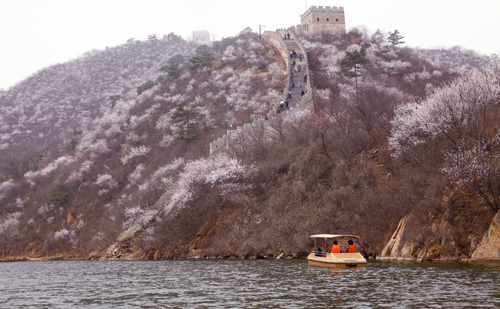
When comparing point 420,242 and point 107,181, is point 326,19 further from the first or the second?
point 420,242

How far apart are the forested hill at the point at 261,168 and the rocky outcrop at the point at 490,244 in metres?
1.35

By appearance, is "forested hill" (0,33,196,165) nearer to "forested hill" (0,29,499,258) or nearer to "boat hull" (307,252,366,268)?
"forested hill" (0,29,499,258)

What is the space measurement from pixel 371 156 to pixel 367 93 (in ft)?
70.2

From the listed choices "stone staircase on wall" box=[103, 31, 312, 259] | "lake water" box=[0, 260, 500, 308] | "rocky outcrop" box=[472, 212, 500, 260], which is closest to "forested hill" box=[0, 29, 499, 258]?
"rocky outcrop" box=[472, 212, 500, 260]

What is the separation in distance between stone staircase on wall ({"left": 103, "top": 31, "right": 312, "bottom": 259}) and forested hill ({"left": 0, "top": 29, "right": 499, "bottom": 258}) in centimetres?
156

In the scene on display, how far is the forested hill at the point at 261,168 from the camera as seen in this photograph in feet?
117

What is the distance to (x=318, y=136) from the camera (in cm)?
5000

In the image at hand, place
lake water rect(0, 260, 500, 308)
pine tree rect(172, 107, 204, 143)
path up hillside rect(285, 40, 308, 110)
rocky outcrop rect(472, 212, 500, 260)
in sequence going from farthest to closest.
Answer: pine tree rect(172, 107, 204, 143)
path up hillside rect(285, 40, 308, 110)
rocky outcrop rect(472, 212, 500, 260)
lake water rect(0, 260, 500, 308)

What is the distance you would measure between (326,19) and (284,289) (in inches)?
3544

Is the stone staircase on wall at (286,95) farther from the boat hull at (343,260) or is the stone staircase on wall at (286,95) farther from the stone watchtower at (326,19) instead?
the boat hull at (343,260)

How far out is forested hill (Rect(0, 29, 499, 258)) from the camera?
117 ft

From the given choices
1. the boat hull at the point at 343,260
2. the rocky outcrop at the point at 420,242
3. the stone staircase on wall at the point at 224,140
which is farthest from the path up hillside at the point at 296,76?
the boat hull at the point at 343,260

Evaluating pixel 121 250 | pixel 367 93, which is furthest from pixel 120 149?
pixel 367 93

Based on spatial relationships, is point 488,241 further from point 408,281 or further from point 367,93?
point 367,93
